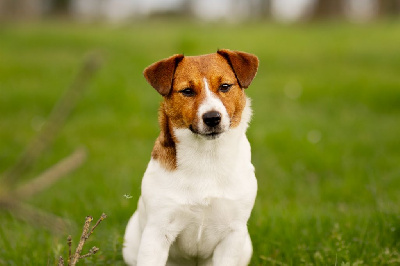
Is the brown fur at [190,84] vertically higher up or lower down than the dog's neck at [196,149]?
higher up

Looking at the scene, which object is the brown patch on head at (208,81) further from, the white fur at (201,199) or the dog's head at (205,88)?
the white fur at (201,199)

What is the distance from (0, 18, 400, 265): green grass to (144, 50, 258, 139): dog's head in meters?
1.25

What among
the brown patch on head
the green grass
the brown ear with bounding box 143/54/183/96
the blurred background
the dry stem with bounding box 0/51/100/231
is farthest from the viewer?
the blurred background

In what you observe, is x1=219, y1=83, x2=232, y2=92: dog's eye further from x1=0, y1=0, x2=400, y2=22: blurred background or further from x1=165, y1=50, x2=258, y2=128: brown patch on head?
x1=0, y1=0, x2=400, y2=22: blurred background

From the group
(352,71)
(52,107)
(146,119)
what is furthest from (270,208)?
(352,71)

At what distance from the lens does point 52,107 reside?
990 centimetres

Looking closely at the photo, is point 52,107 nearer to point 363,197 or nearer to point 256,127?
point 256,127

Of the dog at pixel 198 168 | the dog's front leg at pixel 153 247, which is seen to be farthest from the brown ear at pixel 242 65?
the dog's front leg at pixel 153 247

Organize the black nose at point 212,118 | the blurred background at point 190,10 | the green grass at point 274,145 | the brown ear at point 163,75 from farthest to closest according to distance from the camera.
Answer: the blurred background at point 190,10 → the green grass at point 274,145 → the brown ear at point 163,75 → the black nose at point 212,118

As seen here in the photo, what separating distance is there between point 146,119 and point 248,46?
6525mm

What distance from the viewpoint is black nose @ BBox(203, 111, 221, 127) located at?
3.40 m

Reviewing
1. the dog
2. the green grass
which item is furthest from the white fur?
the green grass

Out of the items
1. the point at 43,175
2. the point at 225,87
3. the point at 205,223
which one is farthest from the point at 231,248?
the point at 43,175

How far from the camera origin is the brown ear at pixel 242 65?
3748 millimetres
